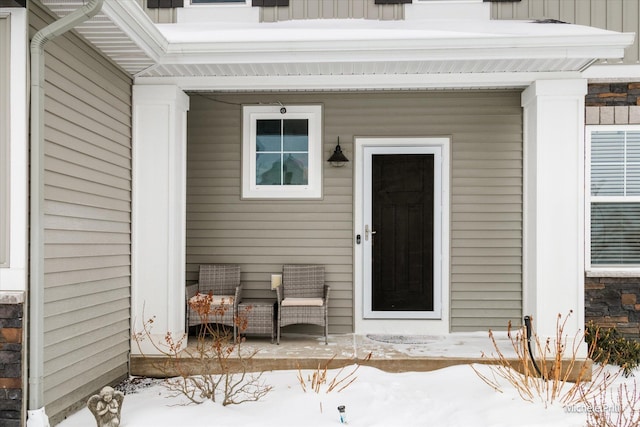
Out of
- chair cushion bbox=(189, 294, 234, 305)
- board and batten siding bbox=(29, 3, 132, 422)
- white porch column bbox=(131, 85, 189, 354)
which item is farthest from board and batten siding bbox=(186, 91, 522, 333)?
board and batten siding bbox=(29, 3, 132, 422)

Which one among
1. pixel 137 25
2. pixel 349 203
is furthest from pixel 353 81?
pixel 137 25

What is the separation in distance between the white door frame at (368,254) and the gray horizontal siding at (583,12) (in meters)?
1.45

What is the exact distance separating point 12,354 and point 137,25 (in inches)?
89.2

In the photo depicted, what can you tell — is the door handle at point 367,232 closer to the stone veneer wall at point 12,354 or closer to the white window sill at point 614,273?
the white window sill at point 614,273

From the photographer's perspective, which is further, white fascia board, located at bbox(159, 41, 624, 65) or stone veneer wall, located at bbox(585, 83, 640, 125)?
stone veneer wall, located at bbox(585, 83, 640, 125)

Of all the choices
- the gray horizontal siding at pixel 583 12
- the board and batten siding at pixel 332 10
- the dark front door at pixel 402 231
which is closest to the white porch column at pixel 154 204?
the board and batten siding at pixel 332 10

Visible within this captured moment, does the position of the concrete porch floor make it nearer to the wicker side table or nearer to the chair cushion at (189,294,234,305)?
the wicker side table

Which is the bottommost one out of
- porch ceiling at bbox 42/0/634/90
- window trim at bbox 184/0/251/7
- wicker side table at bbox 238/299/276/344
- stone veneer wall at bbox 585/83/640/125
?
wicker side table at bbox 238/299/276/344

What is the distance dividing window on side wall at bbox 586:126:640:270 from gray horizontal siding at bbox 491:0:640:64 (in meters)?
0.90

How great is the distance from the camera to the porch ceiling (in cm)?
461

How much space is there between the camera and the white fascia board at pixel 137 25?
374cm

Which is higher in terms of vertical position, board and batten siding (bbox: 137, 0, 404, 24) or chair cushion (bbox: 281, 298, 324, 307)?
board and batten siding (bbox: 137, 0, 404, 24)

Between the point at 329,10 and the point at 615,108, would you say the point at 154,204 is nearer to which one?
the point at 329,10

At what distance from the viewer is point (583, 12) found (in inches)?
233
